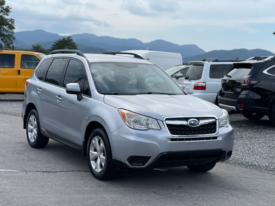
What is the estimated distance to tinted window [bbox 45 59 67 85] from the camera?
650cm

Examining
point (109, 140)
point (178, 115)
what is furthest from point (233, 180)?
point (109, 140)

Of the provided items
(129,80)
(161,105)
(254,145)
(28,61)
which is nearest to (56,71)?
(129,80)

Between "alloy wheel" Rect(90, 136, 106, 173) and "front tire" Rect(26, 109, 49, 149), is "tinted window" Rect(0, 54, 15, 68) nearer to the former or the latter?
"front tire" Rect(26, 109, 49, 149)

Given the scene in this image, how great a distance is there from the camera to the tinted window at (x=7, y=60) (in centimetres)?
1653

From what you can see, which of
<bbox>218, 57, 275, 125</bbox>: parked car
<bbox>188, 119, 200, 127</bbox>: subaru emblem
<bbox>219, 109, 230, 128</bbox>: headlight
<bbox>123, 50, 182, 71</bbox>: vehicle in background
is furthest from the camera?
<bbox>123, 50, 182, 71</bbox>: vehicle in background

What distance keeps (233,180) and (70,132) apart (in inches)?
95.9

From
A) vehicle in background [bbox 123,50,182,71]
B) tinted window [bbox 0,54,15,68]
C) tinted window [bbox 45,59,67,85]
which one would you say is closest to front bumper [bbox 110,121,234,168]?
tinted window [bbox 45,59,67,85]

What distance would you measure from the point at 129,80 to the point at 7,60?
12.1 metres

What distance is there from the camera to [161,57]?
19641 mm

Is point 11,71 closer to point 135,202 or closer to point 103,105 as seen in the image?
point 103,105

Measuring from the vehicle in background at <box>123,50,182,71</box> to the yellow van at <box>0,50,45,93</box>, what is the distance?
511cm

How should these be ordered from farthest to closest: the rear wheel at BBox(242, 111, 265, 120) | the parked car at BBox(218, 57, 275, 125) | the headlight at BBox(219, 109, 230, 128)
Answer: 1. the rear wheel at BBox(242, 111, 265, 120)
2. the parked car at BBox(218, 57, 275, 125)
3. the headlight at BBox(219, 109, 230, 128)

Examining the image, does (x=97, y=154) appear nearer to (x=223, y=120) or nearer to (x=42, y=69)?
(x=223, y=120)

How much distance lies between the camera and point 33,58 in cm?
1664
